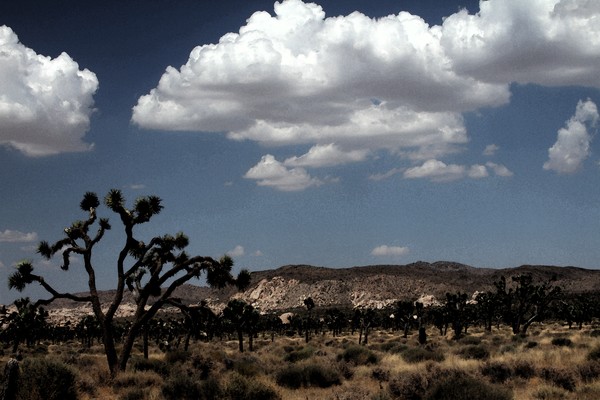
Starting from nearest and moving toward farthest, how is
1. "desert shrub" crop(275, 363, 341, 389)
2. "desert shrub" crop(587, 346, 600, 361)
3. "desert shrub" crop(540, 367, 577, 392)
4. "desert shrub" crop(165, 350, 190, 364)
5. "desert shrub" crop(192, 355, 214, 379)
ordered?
Answer: "desert shrub" crop(540, 367, 577, 392) → "desert shrub" crop(275, 363, 341, 389) → "desert shrub" crop(587, 346, 600, 361) → "desert shrub" crop(192, 355, 214, 379) → "desert shrub" crop(165, 350, 190, 364)

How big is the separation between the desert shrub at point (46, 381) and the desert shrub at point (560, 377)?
15.1 m

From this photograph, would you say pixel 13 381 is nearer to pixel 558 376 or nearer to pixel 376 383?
pixel 376 383

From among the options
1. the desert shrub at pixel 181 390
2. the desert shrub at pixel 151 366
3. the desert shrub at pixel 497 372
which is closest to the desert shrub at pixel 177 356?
the desert shrub at pixel 151 366

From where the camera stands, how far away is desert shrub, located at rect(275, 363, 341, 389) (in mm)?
19375

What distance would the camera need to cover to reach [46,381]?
15242mm

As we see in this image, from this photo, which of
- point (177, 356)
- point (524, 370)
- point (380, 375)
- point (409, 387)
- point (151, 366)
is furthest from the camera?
point (177, 356)

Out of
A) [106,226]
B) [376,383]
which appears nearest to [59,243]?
[106,226]

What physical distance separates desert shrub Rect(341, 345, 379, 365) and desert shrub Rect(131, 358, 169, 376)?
9115mm

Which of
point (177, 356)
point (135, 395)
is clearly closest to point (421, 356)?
point (177, 356)

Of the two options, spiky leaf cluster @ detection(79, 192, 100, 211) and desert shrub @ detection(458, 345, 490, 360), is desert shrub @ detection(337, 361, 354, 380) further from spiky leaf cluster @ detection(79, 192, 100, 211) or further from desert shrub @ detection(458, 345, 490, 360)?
spiky leaf cluster @ detection(79, 192, 100, 211)

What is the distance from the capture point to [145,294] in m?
21.4

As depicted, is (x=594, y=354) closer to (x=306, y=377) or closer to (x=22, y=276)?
(x=306, y=377)

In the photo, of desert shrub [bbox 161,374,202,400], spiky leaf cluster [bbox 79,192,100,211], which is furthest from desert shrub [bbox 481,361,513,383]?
spiky leaf cluster [bbox 79,192,100,211]

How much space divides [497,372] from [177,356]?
47.7ft
